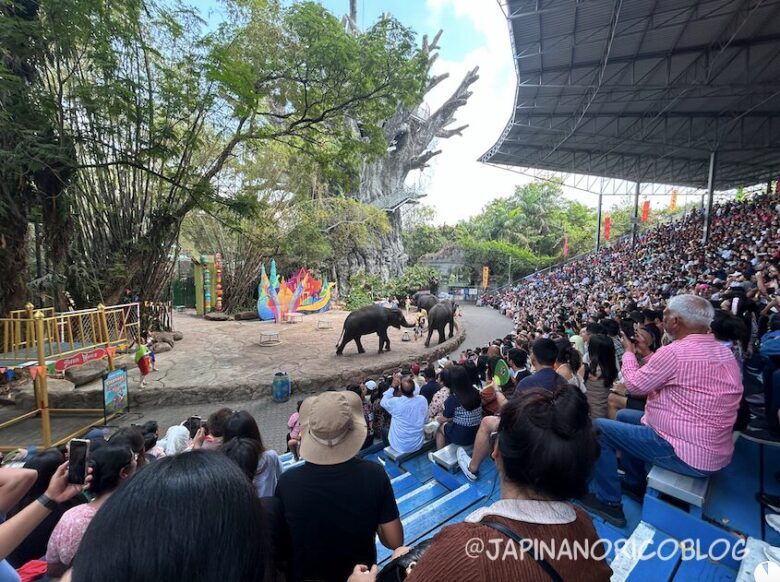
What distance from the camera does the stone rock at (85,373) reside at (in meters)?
5.91

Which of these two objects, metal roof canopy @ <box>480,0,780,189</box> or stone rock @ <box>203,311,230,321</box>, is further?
stone rock @ <box>203,311,230,321</box>

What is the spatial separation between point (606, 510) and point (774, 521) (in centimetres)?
71

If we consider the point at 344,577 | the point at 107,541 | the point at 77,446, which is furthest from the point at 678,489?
the point at 77,446

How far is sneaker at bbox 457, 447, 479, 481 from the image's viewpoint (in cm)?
256

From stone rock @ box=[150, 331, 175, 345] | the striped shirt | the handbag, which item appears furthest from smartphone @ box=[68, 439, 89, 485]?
stone rock @ box=[150, 331, 175, 345]

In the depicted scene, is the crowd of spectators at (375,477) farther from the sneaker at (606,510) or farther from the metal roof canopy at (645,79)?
the metal roof canopy at (645,79)

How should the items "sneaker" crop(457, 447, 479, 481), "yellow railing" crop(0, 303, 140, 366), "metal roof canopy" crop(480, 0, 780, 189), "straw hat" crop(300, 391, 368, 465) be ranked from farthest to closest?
"metal roof canopy" crop(480, 0, 780, 189)
"yellow railing" crop(0, 303, 140, 366)
"sneaker" crop(457, 447, 479, 481)
"straw hat" crop(300, 391, 368, 465)

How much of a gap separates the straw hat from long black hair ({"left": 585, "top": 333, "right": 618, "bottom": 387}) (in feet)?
7.98

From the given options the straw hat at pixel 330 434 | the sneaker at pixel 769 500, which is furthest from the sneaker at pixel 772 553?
the straw hat at pixel 330 434

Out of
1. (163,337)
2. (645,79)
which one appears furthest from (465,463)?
(645,79)

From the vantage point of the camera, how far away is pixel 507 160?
17781 mm

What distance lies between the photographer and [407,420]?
312cm

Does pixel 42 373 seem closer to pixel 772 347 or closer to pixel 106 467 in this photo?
pixel 106 467

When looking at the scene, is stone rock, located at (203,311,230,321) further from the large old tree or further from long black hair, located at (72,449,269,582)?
long black hair, located at (72,449,269,582)
